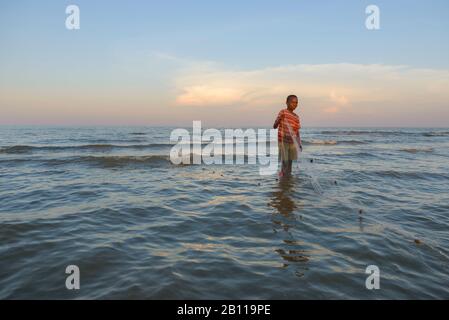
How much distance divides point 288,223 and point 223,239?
1.48 meters

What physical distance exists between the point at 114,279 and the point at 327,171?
10912 millimetres

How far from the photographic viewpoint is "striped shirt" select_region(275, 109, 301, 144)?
9.40 metres

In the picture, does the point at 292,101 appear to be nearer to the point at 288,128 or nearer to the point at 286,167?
the point at 288,128

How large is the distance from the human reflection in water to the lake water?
0.09 feet

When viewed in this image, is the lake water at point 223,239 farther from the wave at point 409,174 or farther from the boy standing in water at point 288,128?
the wave at point 409,174

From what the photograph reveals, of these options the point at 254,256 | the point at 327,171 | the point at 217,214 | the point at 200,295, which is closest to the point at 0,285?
the point at 200,295

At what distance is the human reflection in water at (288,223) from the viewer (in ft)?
13.9

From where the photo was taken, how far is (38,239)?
4965 millimetres

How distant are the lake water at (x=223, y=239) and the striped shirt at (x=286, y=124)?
1499mm

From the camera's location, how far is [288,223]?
229 inches

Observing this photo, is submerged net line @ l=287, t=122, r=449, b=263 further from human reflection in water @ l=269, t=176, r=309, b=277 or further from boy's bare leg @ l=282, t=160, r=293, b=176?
human reflection in water @ l=269, t=176, r=309, b=277

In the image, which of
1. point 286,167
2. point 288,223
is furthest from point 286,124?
point 288,223

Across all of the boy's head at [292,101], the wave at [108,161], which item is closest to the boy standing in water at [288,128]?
the boy's head at [292,101]

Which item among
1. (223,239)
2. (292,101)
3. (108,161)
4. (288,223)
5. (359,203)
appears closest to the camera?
(223,239)
